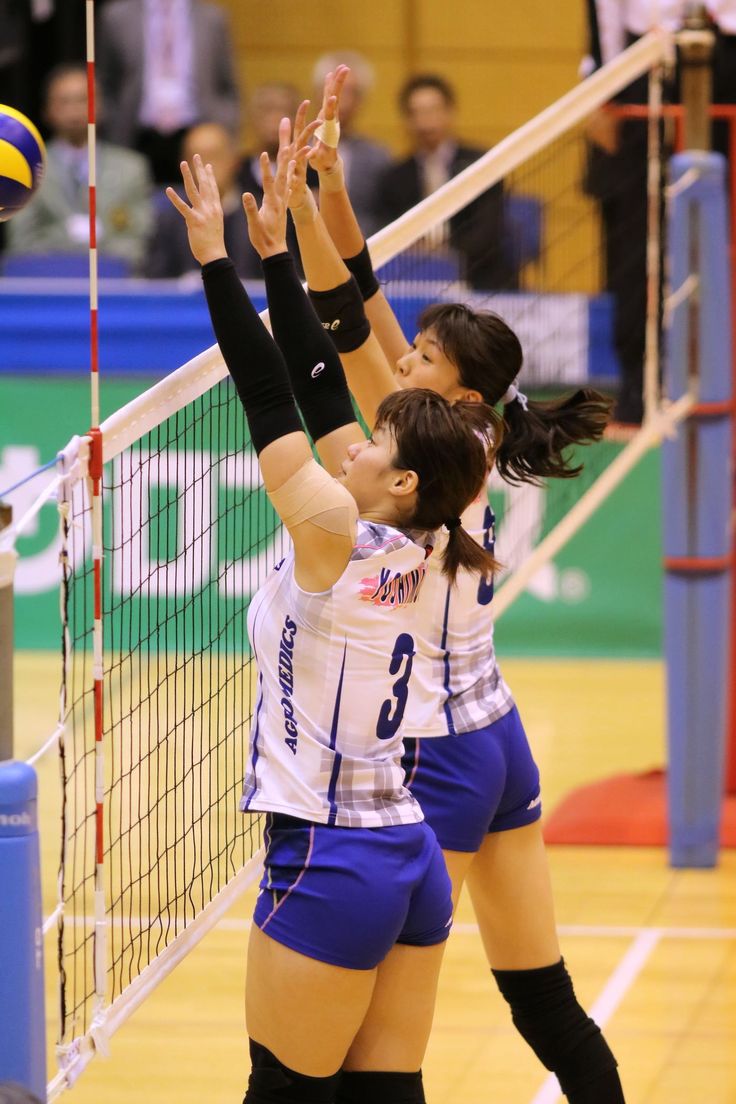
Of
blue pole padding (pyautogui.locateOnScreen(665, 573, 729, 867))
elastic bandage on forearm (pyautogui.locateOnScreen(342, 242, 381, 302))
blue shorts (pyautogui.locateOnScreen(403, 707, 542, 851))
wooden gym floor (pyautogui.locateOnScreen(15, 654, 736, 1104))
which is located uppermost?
elastic bandage on forearm (pyautogui.locateOnScreen(342, 242, 381, 302))

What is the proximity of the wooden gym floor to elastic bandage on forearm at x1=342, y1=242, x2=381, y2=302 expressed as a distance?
2.05m

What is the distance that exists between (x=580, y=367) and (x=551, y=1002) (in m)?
5.41

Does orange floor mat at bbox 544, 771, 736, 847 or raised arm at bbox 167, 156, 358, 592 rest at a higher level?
raised arm at bbox 167, 156, 358, 592

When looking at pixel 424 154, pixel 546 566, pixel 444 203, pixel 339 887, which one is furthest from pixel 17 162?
pixel 424 154

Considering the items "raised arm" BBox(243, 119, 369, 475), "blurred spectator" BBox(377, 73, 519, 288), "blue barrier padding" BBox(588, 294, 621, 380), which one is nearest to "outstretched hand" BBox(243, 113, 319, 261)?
"raised arm" BBox(243, 119, 369, 475)

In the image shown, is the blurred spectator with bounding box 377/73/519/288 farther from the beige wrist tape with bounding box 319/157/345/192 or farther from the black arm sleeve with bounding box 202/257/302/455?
the black arm sleeve with bounding box 202/257/302/455

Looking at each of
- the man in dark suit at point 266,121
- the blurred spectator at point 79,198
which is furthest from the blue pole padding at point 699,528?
the blurred spectator at point 79,198

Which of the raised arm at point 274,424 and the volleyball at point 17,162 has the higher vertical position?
the volleyball at point 17,162

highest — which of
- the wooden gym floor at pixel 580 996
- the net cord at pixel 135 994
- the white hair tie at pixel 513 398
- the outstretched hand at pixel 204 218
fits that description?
the outstretched hand at pixel 204 218

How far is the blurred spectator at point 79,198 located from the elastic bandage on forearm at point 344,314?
23.9 feet

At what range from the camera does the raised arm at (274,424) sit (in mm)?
2789

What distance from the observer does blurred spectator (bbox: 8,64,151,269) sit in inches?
420

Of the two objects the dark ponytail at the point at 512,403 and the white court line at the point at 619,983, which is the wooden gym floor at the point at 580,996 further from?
the dark ponytail at the point at 512,403

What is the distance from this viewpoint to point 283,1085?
289cm
